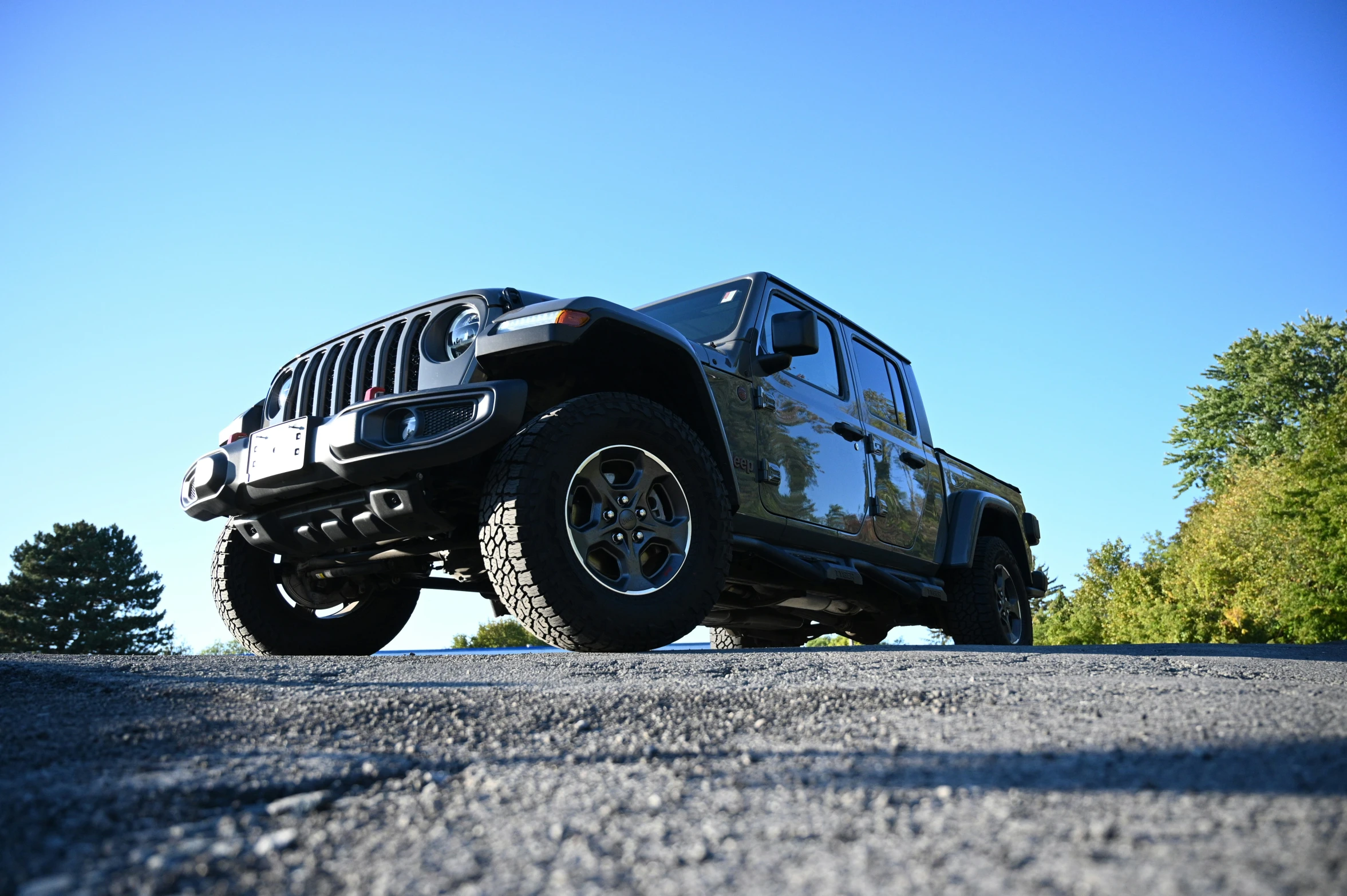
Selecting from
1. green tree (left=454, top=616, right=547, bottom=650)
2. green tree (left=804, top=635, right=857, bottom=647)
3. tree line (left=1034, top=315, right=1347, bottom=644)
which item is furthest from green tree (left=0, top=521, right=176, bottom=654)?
tree line (left=1034, top=315, right=1347, bottom=644)

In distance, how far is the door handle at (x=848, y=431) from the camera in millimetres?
5484

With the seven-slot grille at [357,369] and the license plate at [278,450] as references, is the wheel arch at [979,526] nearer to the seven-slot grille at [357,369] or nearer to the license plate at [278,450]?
the seven-slot grille at [357,369]

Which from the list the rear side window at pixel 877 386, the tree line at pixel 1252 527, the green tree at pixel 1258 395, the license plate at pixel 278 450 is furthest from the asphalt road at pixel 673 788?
the green tree at pixel 1258 395

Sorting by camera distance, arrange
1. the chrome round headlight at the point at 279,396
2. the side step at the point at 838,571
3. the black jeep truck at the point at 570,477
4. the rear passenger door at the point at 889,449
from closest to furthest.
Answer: the black jeep truck at the point at 570,477 → the side step at the point at 838,571 → the chrome round headlight at the point at 279,396 → the rear passenger door at the point at 889,449

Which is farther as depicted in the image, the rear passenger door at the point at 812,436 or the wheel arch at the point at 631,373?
the rear passenger door at the point at 812,436

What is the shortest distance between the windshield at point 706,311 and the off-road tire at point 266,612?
212 centimetres

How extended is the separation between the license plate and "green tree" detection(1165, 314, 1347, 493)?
3816 cm

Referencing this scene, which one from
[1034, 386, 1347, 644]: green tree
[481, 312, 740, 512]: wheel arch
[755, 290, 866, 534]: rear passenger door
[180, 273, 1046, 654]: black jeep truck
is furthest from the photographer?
[1034, 386, 1347, 644]: green tree

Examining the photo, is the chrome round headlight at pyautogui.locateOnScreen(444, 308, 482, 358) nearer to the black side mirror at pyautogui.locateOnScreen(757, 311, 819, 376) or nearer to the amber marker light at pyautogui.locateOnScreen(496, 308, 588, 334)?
the amber marker light at pyautogui.locateOnScreen(496, 308, 588, 334)

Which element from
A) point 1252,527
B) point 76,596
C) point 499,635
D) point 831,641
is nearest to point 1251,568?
point 1252,527

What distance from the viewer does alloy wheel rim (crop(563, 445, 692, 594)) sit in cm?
370

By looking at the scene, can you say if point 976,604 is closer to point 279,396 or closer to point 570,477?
point 570,477

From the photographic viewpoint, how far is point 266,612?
4.85m

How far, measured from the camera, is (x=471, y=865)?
3.70 feet
